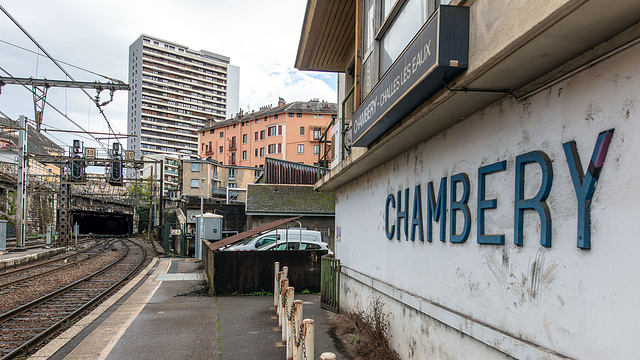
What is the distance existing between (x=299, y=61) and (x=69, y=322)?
8389 millimetres

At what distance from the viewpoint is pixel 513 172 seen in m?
3.88

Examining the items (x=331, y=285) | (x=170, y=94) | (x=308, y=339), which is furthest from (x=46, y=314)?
(x=170, y=94)

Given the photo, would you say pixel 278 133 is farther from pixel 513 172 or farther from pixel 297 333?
pixel 513 172

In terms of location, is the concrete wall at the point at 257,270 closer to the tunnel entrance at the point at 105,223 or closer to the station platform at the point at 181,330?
the station platform at the point at 181,330

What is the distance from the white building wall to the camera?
270 cm

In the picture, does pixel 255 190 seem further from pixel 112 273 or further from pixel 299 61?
pixel 299 61

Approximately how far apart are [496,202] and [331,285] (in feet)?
21.4

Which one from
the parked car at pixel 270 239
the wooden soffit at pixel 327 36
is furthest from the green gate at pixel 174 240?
the wooden soffit at pixel 327 36

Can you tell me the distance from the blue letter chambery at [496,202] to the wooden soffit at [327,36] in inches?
184

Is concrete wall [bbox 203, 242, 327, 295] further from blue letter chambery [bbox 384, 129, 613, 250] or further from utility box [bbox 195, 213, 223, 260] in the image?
utility box [bbox 195, 213, 223, 260]

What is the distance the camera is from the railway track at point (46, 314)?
27.0 ft

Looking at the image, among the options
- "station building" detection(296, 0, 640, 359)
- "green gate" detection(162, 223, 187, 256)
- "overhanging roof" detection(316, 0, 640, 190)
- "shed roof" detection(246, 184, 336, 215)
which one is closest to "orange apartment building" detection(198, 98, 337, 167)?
"green gate" detection(162, 223, 187, 256)

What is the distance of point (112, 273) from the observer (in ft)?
A: 64.2

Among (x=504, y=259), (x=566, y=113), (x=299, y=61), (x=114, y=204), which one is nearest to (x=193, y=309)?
(x=299, y=61)
